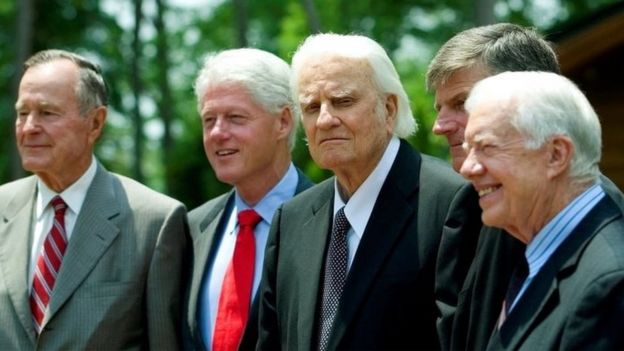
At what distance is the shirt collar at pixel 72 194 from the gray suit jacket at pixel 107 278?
37 millimetres

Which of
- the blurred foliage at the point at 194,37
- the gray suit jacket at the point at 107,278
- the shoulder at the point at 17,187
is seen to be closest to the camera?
the gray suit jacket at the point at 107,278

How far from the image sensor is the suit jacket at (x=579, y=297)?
11.3 feet

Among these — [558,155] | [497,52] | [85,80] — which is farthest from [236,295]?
[558,155]

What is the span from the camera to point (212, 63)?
561 cm

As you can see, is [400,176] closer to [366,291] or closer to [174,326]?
[366,291]

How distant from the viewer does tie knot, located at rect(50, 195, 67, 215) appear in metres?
5.72

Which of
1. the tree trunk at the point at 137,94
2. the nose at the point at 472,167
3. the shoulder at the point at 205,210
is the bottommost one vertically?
the tree trunk at the point at 137,94

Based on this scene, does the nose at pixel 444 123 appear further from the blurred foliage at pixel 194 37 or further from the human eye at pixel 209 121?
the blurred foliage at pixel 194 37

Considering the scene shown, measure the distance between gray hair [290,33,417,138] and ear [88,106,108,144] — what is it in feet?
4.43

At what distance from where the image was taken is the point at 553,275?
3.65 m

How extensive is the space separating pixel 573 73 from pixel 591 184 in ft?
25.6

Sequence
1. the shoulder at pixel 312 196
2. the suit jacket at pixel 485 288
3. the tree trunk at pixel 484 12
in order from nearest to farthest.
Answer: the suit jacket at pixel 485 288, the shoulder at pixel 312 196, the tree trunk at pixel 484 12

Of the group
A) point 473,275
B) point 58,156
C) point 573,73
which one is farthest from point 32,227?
point 573,73

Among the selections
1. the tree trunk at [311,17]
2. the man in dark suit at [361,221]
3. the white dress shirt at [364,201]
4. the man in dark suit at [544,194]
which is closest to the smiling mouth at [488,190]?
the man in dark suit at [544,194]
